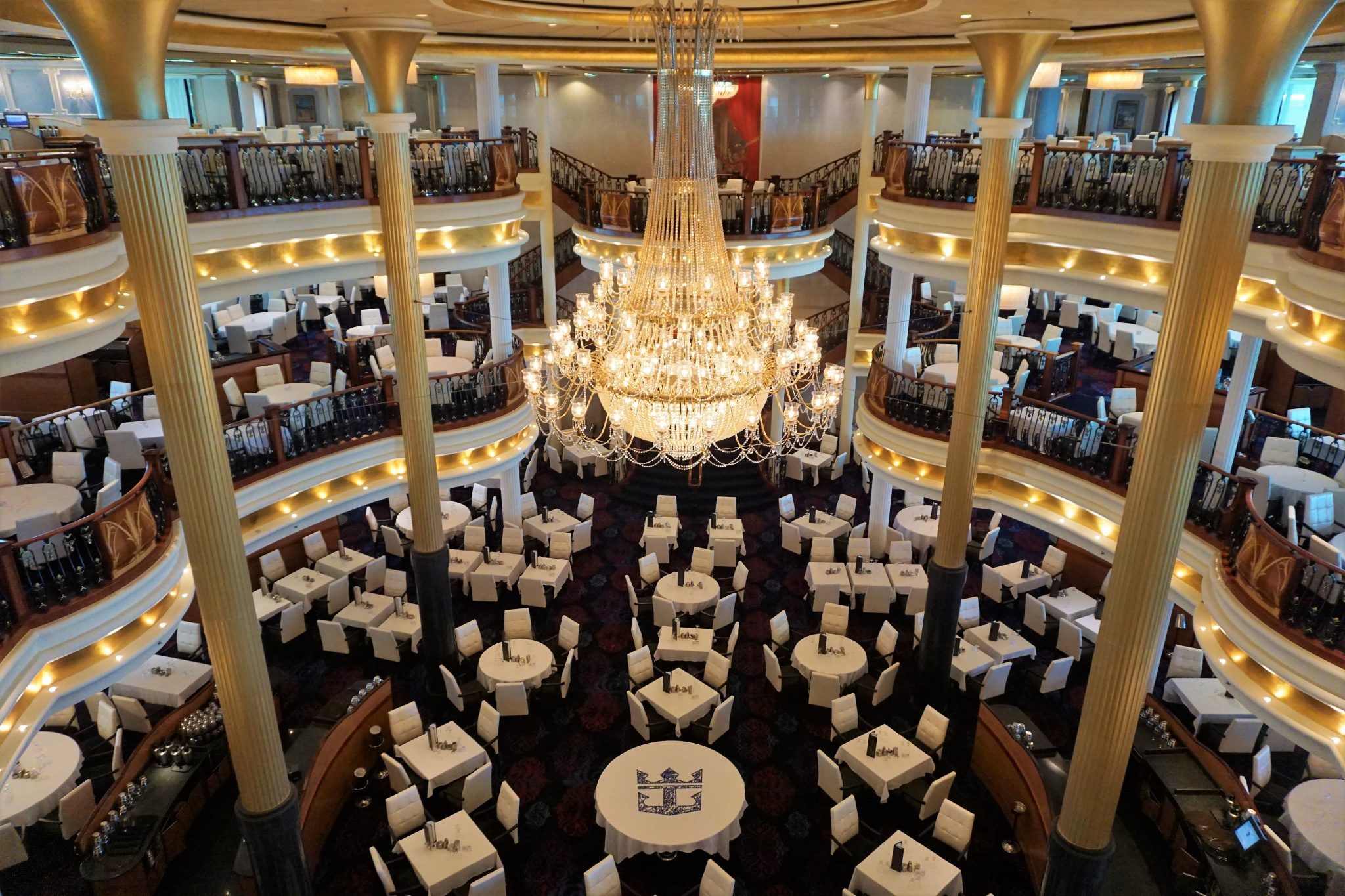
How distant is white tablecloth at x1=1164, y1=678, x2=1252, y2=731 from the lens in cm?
965

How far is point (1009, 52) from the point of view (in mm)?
8055

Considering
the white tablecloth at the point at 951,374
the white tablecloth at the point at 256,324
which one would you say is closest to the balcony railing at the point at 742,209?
the white tablecloth at the point at 951,374

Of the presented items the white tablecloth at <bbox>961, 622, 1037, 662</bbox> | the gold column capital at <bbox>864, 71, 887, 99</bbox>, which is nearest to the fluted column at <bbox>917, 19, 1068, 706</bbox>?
the white tablecloth at <bbox>961, 622, 1037, 662</bbox>

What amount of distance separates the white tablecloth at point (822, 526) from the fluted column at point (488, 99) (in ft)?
24.6

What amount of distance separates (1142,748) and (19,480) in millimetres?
11825

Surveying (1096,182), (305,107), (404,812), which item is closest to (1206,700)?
(1096,182)

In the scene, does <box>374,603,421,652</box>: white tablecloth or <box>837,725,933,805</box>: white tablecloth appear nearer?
<box>837,725,933,805</box>: white tablecloth

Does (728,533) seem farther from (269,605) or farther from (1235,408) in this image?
(1235,408)

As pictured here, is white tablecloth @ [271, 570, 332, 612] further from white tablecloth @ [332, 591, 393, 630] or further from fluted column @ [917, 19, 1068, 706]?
fluted column @ [917, 19, 1068, 706]

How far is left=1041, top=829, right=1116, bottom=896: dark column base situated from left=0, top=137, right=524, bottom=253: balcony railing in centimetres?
840

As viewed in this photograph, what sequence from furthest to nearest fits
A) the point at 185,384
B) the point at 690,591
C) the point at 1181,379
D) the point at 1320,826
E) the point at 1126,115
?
the point at 1126,115 < the point at 690,591 < the point at 1320,826 < the point at 185,384 < the point at 1181,379

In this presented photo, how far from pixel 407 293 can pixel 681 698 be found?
532cm

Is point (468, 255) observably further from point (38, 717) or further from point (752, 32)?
point (38, 717)

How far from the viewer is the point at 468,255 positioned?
10.9m
